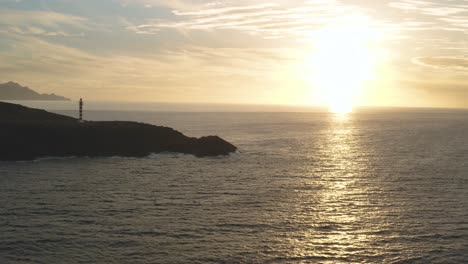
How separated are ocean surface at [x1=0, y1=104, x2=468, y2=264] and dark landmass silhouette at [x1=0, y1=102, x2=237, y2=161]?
4.35 m

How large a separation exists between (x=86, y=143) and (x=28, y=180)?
25.0 meters

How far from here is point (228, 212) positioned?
38.0 meters

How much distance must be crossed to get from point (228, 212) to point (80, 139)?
45823 millimetres

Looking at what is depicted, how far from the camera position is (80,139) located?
245 feet

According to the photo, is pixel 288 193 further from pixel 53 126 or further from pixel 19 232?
pixel 53 126

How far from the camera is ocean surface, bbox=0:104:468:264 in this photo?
92.3 feet

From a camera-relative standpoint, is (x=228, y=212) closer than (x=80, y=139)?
Yes

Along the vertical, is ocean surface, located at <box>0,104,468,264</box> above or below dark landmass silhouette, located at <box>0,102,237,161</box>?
below

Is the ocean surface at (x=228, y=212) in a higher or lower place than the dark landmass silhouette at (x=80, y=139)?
lower

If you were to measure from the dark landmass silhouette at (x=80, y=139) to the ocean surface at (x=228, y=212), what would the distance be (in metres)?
4.35

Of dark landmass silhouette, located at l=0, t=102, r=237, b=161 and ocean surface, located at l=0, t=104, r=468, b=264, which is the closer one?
ocean surface, located at l=0, t=104, r=468, b=264

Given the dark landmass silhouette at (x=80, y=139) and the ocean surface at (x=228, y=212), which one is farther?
the dark landmass silhouette at (x=80, y=139)

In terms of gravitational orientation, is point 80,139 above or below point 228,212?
above

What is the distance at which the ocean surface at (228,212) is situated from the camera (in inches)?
1108
